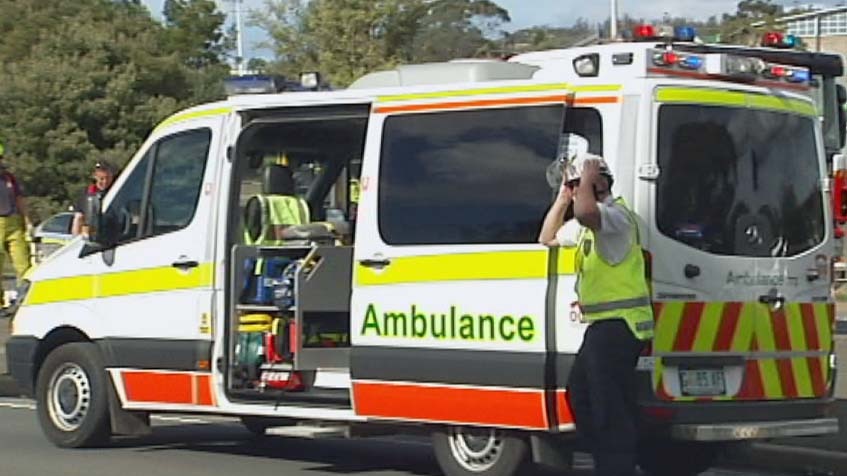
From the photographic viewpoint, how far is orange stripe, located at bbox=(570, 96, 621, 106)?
30.7 feet

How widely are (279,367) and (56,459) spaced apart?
5.55 feet

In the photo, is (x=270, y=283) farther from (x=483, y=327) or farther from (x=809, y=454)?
(x=809, y=454)

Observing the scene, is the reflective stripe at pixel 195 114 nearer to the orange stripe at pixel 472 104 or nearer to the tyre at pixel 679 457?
the orange stripe at pixel 472 104

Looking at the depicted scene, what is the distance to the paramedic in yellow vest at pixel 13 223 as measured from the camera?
59.2ft

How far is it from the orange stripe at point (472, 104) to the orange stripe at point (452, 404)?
1588mm

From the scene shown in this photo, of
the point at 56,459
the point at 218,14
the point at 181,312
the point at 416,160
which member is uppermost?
the point at 218,14

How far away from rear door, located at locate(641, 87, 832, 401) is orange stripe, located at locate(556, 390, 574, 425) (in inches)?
19.5

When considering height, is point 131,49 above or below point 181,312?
above

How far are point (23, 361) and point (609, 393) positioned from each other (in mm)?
5144

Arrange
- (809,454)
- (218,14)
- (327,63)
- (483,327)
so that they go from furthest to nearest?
(218,14) → (327,63) → (809,454) → (483,327)

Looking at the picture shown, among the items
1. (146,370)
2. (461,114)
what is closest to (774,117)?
(461,114)

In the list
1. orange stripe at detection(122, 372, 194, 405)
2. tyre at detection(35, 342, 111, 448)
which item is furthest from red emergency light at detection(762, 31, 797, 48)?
tyre at detection(35, 342, 111, 448)

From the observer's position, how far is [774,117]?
998 centimetres

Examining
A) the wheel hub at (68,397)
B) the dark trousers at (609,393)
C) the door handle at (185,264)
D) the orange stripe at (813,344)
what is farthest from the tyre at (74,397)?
the orange stripe at (813,344)
